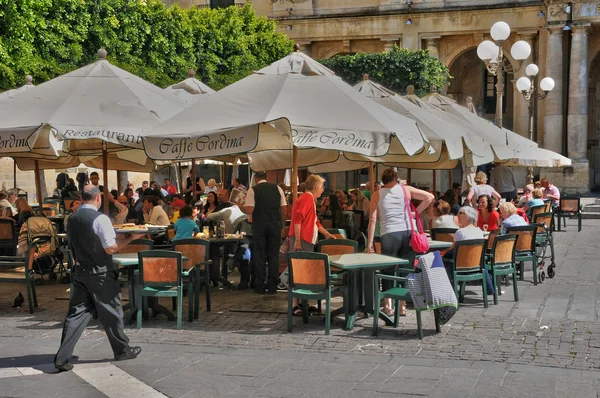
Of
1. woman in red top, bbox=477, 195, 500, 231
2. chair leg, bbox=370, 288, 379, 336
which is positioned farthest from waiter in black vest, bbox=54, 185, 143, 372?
woman in red top, bbox=477, 195, 500, 231

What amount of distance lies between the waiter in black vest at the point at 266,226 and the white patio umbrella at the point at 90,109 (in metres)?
1.60

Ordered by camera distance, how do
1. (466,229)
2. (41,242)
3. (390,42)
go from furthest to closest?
(390,42) → (41,242) → (466,229)

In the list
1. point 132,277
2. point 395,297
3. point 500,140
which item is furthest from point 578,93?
point 132,277

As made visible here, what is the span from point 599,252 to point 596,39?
26061mm

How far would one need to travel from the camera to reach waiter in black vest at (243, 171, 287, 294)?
1256 cm

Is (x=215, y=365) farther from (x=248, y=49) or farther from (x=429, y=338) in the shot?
(x=248, y=49)

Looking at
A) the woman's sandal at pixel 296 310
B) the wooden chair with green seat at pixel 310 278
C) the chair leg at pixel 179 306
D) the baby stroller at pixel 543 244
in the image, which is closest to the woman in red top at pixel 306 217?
the woman's sandal at pixel 296 310

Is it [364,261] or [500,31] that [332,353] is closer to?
[364,261]

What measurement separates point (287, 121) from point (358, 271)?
71.3 inches

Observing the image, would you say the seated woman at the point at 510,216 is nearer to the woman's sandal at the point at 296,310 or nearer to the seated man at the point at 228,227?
the seated man at the point at 228,227

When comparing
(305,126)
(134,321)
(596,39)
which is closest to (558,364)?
(305,126)

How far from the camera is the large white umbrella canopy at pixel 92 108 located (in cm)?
1217

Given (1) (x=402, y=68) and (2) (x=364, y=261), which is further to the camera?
(1) (x=402, y=68)

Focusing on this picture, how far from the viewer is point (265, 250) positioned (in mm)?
12719
